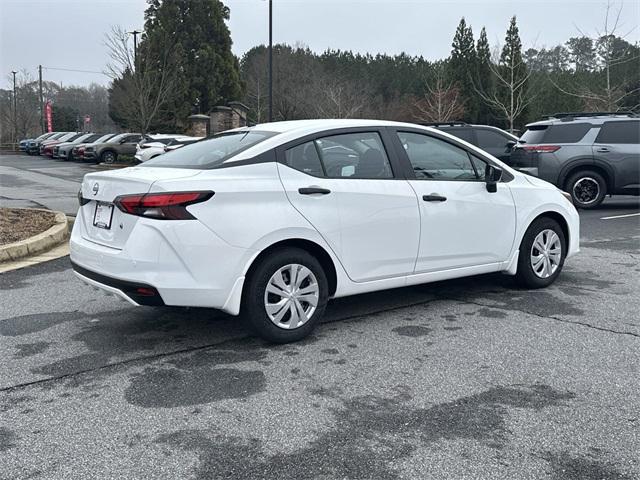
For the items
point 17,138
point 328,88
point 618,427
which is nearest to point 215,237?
point 618,427

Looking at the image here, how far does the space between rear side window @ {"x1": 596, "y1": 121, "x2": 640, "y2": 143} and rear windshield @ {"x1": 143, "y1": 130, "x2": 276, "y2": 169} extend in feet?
31.2

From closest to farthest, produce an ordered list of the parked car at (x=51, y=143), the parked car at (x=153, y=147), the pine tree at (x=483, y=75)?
the parked car at (x=153, y=147) → the parked car at (x=51, y=143) → the pine tree at (x=483, y=75)

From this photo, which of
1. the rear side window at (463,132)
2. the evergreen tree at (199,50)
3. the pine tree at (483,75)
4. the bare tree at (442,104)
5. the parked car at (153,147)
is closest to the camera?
the rear side window at (463,132)

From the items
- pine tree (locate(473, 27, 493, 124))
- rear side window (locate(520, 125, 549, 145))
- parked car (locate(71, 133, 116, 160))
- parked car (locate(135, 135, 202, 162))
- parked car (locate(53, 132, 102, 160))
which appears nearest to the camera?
rear side window (locate(520, 125, 549, 145))

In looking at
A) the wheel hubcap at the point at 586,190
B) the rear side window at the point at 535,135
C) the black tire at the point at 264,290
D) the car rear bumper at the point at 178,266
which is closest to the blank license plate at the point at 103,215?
the car rear bumper at the point at 178,266

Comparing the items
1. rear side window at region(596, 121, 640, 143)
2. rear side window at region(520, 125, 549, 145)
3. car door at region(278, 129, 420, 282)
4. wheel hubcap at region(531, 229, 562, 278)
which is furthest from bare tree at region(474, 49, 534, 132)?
car door at region(278, 129, 420, 282)

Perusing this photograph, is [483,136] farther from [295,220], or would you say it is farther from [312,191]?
[295,220]

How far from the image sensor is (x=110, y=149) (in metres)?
31.9

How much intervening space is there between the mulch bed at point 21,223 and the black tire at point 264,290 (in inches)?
196

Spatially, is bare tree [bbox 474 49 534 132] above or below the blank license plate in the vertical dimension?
above

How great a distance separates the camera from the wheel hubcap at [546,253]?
5.96 metres

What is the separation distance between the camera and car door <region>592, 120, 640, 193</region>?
39.5ft

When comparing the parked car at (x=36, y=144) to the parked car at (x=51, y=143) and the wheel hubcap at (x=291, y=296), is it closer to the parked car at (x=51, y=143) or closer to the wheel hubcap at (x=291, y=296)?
the parked car at (x=51, y=143)

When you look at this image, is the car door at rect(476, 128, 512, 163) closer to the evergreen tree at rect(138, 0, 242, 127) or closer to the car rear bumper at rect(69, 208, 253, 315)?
the car rear bumper at rect(69, 208, 253, 315)
